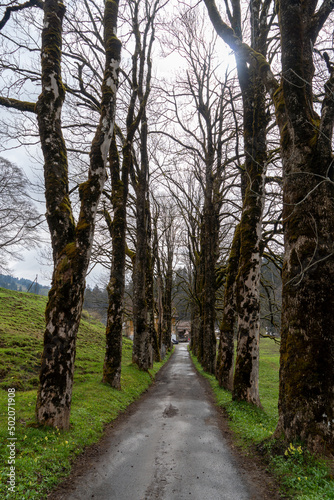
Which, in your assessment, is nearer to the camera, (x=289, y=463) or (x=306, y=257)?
(x=289, y=463)

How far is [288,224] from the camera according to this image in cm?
424

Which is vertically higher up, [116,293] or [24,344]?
[116,293]

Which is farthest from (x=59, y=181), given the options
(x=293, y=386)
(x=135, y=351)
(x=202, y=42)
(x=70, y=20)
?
(x=202, y=42)

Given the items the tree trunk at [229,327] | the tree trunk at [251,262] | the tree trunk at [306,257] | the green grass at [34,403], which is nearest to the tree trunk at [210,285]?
the tree trunk at [229,327]

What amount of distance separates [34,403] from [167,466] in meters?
3.53

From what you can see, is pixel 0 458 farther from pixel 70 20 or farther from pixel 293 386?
pixel 70 20

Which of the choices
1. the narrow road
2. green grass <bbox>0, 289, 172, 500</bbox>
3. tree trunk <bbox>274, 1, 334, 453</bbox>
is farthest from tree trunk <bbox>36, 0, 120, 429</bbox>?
tree trunk <bbox>274, 1, 334, 453</bbox>

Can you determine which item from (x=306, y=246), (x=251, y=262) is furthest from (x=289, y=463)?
(x=251, y=262)

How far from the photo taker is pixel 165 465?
155 inches

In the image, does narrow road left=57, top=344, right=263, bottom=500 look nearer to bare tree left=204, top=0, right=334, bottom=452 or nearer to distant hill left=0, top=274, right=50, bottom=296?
bare tree left=204, top=0, right=334, bottom=452

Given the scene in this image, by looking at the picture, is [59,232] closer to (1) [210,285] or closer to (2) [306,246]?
(2) [306,246]

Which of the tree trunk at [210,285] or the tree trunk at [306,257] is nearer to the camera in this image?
the tree trunk at [306,257]

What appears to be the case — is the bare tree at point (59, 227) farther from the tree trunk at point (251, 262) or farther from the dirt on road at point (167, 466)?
the tree trunk at point (251, 262)

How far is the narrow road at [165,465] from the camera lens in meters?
3.23
